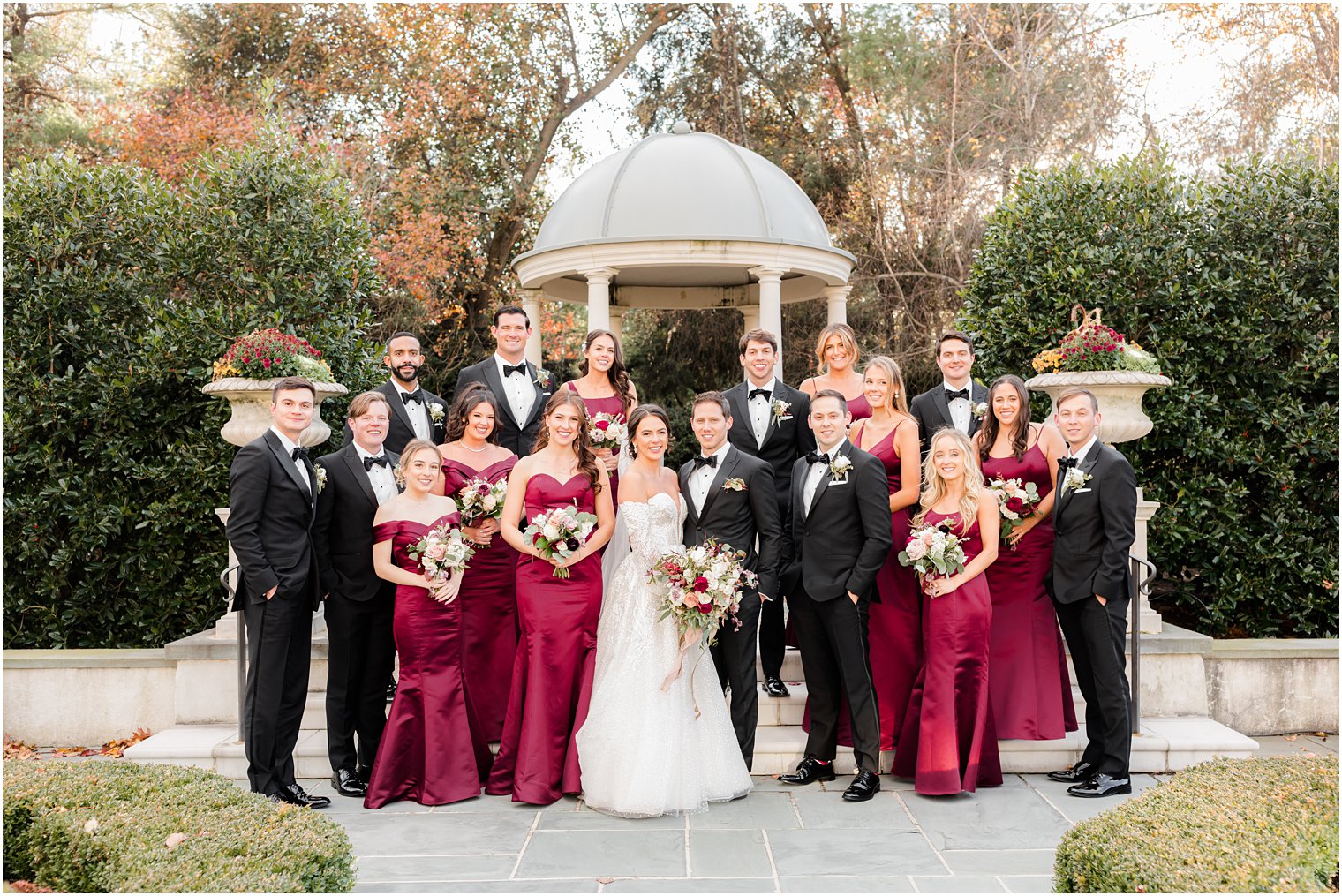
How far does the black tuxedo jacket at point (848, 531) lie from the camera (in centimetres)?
539

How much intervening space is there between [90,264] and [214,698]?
12.5 feet

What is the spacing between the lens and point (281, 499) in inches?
209

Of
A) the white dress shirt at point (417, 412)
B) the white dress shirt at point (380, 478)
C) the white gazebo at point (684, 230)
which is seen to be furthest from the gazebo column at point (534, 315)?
the white dress shirt at point (380, 478)

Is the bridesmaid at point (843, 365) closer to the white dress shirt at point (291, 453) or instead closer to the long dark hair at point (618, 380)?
the long dark hair at point (618, 380)

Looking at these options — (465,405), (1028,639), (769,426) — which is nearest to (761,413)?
(769,426)

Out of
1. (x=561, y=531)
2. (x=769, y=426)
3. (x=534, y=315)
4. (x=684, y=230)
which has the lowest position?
(x=561, y=531)

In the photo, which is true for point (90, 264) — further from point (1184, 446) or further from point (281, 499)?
point (1184, 446)

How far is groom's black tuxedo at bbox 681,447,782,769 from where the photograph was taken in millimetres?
5523

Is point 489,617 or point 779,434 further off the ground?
point 779,434

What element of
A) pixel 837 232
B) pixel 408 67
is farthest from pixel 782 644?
pixel 408 67

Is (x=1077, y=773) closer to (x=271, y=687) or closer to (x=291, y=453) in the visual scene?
(x=271, y=687)

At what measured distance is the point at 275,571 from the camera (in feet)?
17.3

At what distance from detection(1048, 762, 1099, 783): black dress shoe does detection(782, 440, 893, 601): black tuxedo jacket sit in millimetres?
1578

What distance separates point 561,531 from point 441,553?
2.12 ft
